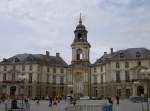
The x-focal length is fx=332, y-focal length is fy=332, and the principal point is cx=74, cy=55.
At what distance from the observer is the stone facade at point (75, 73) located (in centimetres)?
7800

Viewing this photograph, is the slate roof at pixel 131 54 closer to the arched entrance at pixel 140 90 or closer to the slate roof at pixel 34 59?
the arched entrance at pixel 140 90

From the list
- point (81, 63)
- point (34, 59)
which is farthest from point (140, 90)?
point (34, 59)

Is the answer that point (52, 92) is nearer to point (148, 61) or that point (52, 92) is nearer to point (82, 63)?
point (82, 63)

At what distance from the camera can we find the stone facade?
78000 millimetres

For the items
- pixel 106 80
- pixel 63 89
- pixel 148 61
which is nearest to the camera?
pixel 148 61

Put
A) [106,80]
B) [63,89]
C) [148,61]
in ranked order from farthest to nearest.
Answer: [63,89] → [106,80] → [148,61]

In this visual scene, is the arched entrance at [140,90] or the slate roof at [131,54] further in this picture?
the slate roof at [131,54]

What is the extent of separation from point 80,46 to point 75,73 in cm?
696

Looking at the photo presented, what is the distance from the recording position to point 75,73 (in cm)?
8388

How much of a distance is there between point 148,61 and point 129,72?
5.06 m

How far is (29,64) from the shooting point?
83.0 meters

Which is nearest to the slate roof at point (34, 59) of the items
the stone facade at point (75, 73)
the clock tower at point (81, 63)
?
the stone facade at point (75, 73)

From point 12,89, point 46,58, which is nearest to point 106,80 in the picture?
point 46,58

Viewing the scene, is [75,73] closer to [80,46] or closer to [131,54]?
[80,46]
